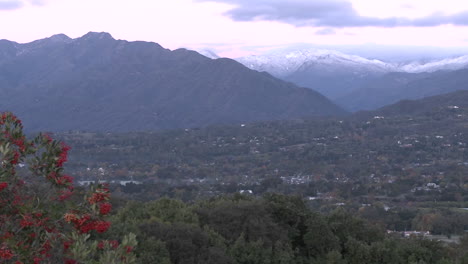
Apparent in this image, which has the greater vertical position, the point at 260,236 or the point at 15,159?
the point at 15,159

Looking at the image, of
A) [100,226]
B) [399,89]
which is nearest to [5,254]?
[100,226]

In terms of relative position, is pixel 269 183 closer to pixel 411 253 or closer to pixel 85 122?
pixel 411 253

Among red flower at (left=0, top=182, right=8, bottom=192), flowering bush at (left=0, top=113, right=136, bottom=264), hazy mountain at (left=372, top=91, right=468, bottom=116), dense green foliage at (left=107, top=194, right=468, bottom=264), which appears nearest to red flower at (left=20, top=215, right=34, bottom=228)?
flowering bush at (left=0, top=113, right=136, bottom=264)

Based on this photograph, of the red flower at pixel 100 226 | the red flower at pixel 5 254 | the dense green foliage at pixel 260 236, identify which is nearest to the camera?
the red flower at pixel 5 254

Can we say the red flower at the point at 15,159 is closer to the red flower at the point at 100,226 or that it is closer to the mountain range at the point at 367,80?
the red flower at the point at 100,226

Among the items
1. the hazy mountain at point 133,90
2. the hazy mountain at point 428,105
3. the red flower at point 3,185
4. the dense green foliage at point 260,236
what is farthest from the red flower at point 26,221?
the hazy mountain at point 133,90

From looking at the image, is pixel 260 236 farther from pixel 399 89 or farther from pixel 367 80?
pixel 367 80

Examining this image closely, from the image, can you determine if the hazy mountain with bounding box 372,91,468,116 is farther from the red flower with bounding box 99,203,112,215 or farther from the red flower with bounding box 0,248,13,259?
the red flower with bounding box 0,248,13,259
